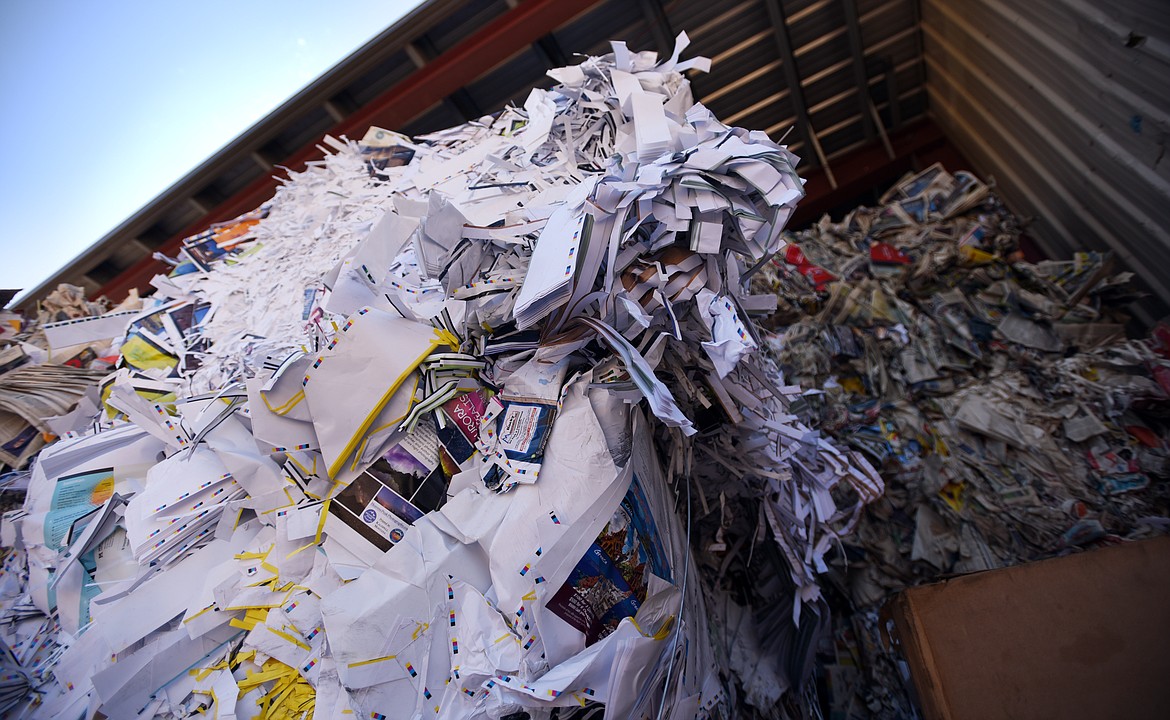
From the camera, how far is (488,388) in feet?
3.99

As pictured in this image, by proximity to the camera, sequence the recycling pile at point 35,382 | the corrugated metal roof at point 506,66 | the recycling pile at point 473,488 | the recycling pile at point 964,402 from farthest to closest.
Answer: the corrugated metal roof at point 506,66 < the recycling pile at point 964,402 < the recycling pile at point 35,382 < the recycling pile at point 473,488

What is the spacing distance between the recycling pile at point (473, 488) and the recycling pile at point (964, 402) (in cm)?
88

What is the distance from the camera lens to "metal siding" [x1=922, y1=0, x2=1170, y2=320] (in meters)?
2.29

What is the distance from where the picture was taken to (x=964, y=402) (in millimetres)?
2543

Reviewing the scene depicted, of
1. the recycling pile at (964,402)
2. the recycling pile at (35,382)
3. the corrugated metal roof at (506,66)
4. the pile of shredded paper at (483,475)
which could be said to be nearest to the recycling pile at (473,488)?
the pile of shredded paper at (483,475)

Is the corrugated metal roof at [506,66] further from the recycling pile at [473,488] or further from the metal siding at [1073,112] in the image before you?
the recycling pile at [473,488]

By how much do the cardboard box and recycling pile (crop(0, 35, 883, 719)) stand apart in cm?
35

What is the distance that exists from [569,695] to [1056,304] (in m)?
2.89

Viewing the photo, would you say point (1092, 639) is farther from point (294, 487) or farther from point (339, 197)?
point (339, 197)

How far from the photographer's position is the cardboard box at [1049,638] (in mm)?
1072

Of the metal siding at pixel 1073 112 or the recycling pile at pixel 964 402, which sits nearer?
the recycling pile at pixel 964 402

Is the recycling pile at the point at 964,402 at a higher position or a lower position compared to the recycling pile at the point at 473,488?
lower

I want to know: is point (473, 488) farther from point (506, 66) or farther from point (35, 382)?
point (506, 66)

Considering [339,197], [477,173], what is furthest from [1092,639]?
[339,197]
